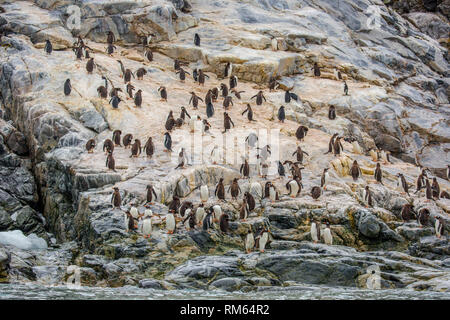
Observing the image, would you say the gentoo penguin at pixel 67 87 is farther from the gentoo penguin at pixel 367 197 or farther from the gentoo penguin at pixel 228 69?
the gentoo penguin at pixel 367 197

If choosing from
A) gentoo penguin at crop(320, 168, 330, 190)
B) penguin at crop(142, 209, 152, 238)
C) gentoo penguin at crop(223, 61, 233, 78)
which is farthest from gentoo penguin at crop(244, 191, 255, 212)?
gentoo penguin at crop(223, 61, 233, 78)

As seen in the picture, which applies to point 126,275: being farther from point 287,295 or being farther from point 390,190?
point 390,190

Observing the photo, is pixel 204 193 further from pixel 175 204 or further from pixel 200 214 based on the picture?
pixel 175 204

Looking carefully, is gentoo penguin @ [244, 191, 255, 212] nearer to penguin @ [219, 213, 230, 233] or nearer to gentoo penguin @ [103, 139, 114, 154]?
penguin @ [219, 213, 230, 233]

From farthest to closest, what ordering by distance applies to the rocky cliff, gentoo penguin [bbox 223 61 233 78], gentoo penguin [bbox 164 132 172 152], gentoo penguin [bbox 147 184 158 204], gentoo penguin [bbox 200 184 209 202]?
gentoo penguin [bbox 223 61 233 78], gentoo penguin [bbox 164 132 172 152], gentoo penguin [bbox 200 184 209 202], gentoo penguin [bbox 147 184 158 204], the rocky cliff

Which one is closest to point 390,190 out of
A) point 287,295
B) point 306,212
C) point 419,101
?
point 306,212

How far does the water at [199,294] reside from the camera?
1442cm

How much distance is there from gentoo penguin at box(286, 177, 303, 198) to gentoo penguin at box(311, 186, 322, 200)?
53cm

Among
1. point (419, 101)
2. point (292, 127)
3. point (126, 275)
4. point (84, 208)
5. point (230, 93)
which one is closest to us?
point (126, 275)

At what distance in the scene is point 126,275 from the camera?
1702cm

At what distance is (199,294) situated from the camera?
1511cm

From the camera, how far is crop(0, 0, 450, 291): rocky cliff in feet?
58.1
